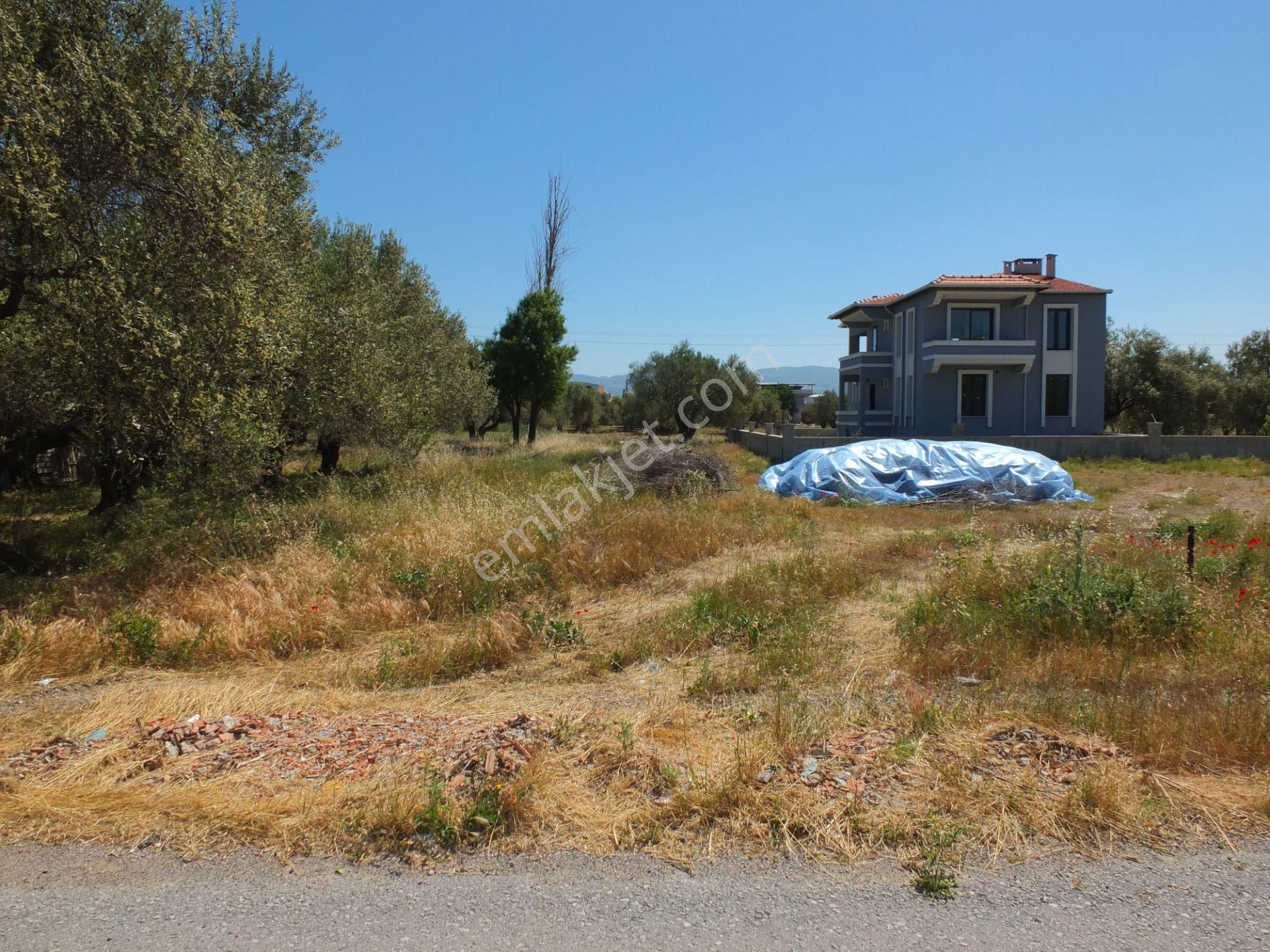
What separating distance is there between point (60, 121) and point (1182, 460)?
24166 millimetres

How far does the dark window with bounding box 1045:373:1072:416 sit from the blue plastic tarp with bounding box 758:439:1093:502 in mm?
13044

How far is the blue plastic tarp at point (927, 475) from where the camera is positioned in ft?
46.9

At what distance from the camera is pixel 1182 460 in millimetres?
20547

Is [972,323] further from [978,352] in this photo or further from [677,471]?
[677,471]

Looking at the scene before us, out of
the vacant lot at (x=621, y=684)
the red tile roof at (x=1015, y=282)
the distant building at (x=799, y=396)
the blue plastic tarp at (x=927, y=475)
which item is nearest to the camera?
the vacant lot at (x=621, y=684)

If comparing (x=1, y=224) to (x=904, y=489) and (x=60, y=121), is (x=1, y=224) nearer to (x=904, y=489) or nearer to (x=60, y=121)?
(x=60, y=121)

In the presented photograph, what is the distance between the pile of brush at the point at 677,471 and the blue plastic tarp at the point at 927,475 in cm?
178

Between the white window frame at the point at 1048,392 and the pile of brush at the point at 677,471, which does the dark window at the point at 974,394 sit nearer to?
the white window frame at the point at 1048,392

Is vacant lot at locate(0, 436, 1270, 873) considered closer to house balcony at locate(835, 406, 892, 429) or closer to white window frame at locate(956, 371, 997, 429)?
white window frame at locate(956, 371, 997, 429)

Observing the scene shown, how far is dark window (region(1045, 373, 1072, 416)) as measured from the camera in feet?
86.8

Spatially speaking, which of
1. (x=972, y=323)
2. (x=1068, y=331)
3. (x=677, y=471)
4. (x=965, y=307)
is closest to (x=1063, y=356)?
(x=1068, y=331)

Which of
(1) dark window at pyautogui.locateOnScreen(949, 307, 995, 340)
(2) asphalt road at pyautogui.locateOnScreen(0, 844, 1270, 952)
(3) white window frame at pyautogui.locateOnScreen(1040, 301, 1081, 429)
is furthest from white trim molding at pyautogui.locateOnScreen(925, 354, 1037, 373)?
(2) asphalt road at pyautogui.locateOnScreen(0, 844, 1270, 952)

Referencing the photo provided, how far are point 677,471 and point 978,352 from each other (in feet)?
54.3

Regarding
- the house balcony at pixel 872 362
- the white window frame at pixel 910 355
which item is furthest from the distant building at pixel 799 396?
the white window frame at pixel 910 355
